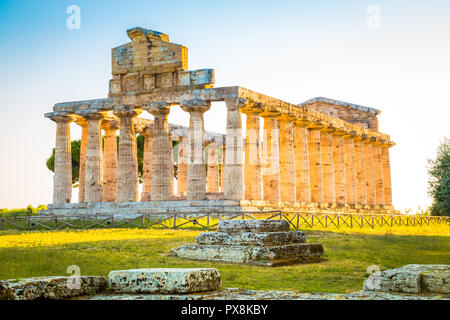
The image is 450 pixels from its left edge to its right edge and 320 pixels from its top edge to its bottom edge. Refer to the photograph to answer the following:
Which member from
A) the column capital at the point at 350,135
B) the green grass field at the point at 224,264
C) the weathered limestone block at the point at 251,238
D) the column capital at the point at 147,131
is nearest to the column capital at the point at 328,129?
the column capital at the point at 350,135

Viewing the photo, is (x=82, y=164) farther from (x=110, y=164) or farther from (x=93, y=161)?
(x=93, y=161)

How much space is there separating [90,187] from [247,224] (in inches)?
864

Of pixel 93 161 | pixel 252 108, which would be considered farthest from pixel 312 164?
pixel 93 161

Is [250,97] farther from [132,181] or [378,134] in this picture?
[378,134]

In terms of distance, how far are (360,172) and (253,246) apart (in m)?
32.9

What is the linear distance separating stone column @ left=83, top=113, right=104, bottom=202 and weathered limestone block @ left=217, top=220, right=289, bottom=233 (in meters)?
21.3

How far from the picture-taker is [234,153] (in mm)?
30406

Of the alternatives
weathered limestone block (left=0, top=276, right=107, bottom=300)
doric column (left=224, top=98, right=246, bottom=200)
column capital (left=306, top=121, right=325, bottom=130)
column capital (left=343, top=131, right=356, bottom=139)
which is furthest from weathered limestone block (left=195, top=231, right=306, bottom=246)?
column capital (left=343, top=131, right=356, bottom=139)

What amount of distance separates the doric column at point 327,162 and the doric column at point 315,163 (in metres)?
1.26

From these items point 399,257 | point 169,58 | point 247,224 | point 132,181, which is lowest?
point 399,257

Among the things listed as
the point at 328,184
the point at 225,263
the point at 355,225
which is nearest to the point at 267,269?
the point at 225,263

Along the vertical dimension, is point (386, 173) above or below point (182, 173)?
below

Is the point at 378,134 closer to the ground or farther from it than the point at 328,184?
farther from it

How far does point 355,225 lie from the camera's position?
30.2 meters
